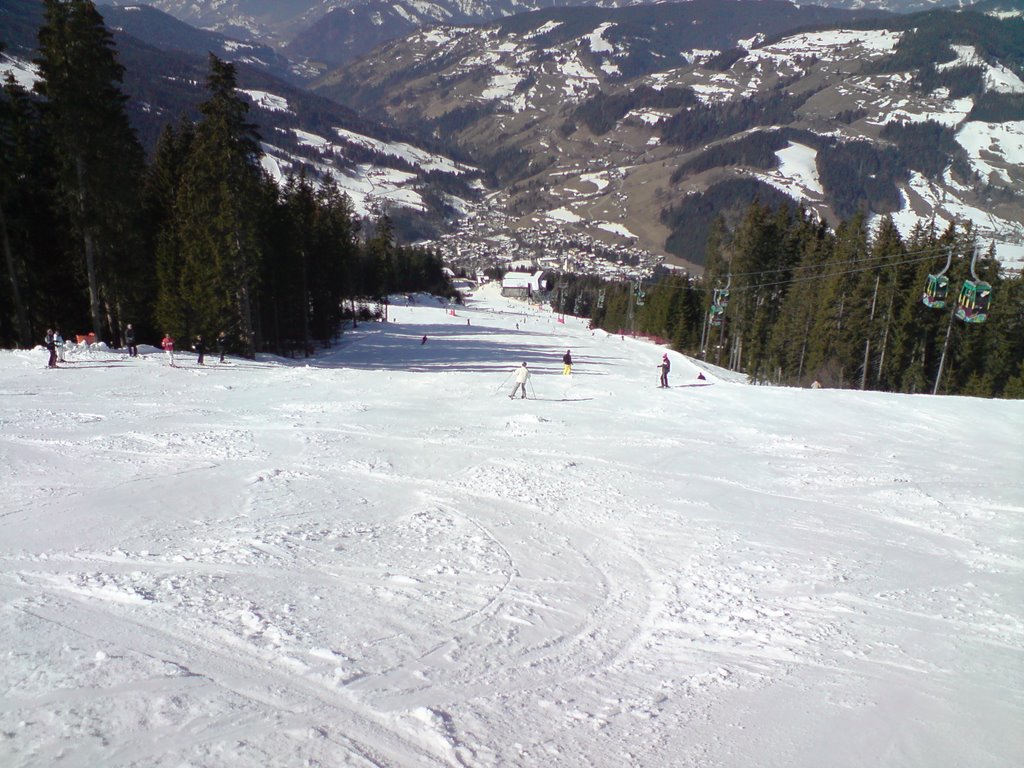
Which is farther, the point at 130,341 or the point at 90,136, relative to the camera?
the point at 90,136

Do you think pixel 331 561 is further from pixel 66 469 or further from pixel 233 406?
pixel 233 406

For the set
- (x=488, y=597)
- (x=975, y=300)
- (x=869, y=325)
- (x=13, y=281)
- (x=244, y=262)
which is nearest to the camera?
(x=488, y=597)

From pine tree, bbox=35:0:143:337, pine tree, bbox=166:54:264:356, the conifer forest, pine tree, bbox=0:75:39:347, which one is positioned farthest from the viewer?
pine tree, bbox=166:54:264:356

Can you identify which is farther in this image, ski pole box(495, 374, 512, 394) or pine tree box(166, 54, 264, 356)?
pine tree box(166, 54, 264, 356)

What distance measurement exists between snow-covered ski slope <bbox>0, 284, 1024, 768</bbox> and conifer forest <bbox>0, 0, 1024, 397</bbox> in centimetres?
1475

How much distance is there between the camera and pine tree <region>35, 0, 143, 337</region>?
26.4 meters

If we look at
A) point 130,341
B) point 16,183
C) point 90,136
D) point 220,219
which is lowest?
point 130,341

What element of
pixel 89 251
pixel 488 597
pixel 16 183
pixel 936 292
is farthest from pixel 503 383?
pixel 16 183

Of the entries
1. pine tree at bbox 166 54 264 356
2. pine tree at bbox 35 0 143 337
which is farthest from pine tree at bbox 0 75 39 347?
pine tree at bbox 166 54 264 356

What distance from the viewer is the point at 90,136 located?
27359mm

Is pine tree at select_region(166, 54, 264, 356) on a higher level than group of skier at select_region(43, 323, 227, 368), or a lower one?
higher

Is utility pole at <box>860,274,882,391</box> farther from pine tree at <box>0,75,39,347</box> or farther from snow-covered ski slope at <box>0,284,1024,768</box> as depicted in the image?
pine tree at <box>0,75,39,347</box>

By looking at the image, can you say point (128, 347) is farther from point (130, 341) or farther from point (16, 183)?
point (16, 183)

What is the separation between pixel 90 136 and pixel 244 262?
7.97m
